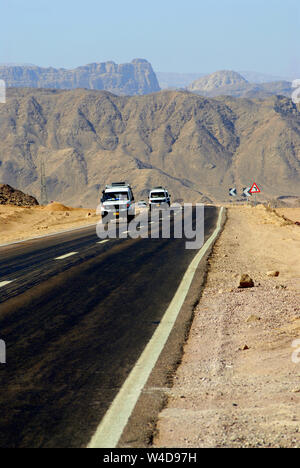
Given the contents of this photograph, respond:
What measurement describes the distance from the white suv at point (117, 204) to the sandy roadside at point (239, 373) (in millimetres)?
22521

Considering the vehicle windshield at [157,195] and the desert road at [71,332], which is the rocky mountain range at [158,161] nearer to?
the vehicle windshield at [157,195]

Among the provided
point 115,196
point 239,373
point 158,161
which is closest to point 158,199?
point 115,196

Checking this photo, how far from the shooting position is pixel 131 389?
19.6 ft

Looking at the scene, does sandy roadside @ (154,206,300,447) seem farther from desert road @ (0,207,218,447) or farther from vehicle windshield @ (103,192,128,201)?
vehicle windshield @ (103,192,128,201)

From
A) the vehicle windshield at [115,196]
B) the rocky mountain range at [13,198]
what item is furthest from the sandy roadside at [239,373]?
the rocky mountain range at [13,198]

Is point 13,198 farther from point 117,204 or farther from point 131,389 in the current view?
point 131,389

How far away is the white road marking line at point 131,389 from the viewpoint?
480cm

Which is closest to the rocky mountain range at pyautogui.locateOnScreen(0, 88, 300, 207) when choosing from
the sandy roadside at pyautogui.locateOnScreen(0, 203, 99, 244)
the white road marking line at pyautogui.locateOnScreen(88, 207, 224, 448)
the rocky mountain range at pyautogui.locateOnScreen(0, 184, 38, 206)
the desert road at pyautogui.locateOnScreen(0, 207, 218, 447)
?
the rocky mountain range at pyautogui.locateOnScreen(0, 184, 38, 206)

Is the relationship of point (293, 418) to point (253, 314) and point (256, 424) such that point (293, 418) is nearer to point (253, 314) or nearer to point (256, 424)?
point (256, 424)

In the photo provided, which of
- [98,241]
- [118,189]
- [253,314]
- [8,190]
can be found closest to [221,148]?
[8,190]

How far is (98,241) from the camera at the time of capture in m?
22.3

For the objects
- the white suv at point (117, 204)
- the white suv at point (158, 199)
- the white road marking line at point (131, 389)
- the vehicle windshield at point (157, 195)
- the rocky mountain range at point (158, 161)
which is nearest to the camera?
the white road marking line at point (131, 389)

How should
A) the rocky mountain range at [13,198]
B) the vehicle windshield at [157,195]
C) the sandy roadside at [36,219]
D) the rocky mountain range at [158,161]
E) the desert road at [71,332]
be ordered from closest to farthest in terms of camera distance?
the desert road at [71,332] < the sandy roadside at [36,219] < the vehicle windshield at [157,195] < the rocky mountain range at [13,198] < the rocky mountain range at [158,161]

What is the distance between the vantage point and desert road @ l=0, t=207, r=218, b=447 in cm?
526
